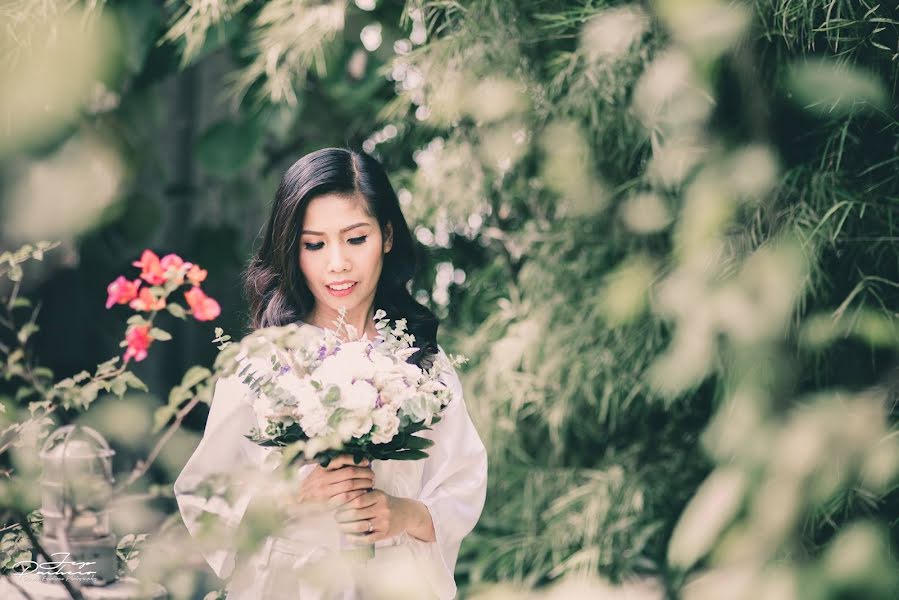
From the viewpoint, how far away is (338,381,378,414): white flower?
1391mm

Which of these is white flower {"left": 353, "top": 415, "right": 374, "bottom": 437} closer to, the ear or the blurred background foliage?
the blurred background foliage

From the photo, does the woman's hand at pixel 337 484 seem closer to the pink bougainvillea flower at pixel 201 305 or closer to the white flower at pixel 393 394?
the white flower at pixel 393 394

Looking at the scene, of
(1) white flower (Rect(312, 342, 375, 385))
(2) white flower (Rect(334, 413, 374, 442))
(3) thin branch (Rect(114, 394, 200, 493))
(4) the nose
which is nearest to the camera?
(3) thin branch (Rect(114, 394, 200, 493))

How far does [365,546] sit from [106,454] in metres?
0.65

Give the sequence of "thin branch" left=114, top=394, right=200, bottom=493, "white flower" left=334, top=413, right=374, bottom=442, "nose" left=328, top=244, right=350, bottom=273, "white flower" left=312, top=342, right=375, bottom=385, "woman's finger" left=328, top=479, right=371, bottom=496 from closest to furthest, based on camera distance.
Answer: "thin branch" left=114, top=394, right=200, bottom=493
"white flower" left=334, top=413, right=374, bottom=442
"white flower" left=312, top=342, right=375, bottom=385
"woman's finger" left=328, top=479, right=371, bottom=496
"nose" left=328, top=244, right=350, bottom=273

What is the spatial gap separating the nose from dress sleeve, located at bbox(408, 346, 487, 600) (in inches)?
11.1

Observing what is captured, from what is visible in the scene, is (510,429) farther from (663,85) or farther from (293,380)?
(293,380)

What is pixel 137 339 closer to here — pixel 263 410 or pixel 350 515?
pixel 263 410

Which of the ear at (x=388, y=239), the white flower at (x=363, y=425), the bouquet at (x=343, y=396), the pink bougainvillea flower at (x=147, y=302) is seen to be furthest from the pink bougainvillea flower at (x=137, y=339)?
the ear at (x=388, y=239)

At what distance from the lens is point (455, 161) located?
2805mm

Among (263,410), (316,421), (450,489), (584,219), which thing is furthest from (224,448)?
(584,219)

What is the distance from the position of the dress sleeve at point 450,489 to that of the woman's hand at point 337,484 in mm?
157

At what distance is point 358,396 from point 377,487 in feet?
1.16

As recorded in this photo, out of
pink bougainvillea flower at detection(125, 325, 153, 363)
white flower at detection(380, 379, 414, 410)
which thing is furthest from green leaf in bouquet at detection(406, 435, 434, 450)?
pink bougainvillea flower at detection(125, 325, 153, 363)
